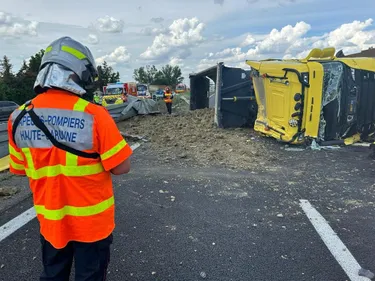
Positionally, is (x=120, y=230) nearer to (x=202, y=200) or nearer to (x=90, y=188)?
(x=202, y=200)

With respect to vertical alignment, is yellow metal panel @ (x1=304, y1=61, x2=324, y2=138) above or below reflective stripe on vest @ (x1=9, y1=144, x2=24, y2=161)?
below

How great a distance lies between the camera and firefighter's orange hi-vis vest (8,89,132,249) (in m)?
1.72

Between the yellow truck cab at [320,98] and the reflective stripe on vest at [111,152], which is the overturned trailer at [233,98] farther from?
the reflective stripe on vest at [111,152]

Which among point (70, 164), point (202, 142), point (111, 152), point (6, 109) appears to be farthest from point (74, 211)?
point (6, 109)

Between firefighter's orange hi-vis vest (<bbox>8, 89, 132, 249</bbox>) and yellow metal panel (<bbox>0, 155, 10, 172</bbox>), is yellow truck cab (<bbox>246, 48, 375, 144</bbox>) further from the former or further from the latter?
firefighter's orange hi-vis vest (<bbox>8, 89, 132, 249</bbox>)

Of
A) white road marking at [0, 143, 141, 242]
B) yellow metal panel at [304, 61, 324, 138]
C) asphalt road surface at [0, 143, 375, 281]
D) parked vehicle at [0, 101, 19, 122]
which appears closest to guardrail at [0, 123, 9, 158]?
asphalt road surface at [0, 143, 375, 281]

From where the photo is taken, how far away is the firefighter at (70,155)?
172 centimetres

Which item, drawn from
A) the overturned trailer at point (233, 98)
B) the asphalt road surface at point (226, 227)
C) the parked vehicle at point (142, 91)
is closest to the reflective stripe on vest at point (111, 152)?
the asphalt road surface at point (226, 227)

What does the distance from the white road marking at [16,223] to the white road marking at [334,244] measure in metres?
3.13

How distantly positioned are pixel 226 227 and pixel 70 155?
2.28 metres

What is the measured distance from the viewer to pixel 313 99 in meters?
6.92

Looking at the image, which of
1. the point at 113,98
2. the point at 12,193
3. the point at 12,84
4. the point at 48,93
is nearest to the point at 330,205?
the point at 48,93

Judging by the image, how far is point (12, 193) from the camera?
4.61 metres

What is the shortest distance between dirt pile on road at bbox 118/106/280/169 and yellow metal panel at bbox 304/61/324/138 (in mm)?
1003
